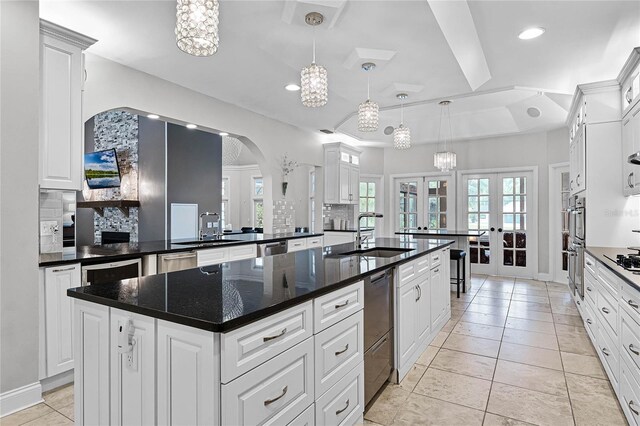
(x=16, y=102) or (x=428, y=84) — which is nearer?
(x=16, y=102)

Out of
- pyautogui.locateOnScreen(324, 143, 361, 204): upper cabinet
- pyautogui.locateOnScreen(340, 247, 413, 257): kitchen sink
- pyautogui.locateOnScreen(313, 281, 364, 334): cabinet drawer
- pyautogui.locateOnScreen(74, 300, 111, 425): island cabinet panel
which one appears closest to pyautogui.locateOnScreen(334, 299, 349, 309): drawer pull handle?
pyautogui.locateOnScreen(313, 281, 364, 334): cabinet drawer

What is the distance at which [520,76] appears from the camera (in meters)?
3.91

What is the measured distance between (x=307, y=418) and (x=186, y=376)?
0.62 m

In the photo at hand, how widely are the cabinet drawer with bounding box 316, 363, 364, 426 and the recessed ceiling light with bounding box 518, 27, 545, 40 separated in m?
2.86

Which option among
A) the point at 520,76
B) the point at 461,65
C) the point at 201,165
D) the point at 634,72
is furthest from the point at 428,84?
the point at 201,165

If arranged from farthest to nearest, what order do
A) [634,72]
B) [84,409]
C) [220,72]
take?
[220,72] < [634,72] < [84,409]

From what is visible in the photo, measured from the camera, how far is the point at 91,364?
156 cm

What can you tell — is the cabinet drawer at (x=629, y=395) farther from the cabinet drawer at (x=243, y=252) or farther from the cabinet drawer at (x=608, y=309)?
the cabinet drawer at (x=243, y=252)

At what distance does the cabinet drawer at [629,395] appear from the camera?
192 cm

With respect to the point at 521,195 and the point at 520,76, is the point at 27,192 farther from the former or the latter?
the point at 521,195

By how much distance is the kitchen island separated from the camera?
3.96ft

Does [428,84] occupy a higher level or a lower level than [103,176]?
higher

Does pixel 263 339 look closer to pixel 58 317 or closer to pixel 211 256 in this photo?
pixel 58 317

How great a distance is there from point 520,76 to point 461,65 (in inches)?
34.4
